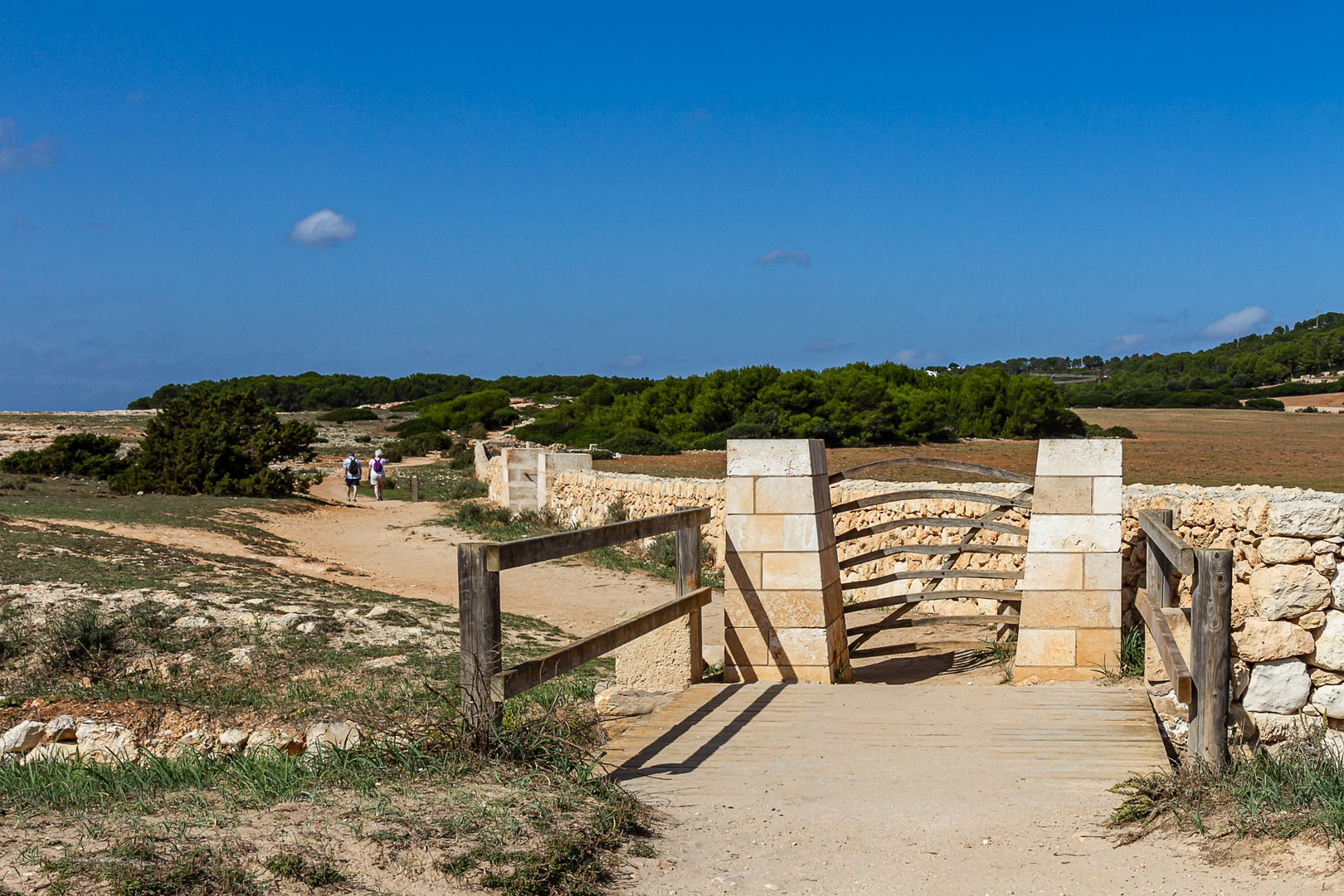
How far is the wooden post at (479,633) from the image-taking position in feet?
13.9

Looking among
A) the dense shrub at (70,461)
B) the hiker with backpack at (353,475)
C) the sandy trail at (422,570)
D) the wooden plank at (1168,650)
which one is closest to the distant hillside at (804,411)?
the dense shrub at (70,461)

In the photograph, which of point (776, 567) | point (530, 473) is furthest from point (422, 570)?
point (776, 567)

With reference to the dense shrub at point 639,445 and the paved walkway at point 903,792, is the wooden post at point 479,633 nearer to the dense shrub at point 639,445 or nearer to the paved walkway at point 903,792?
the paved walkway at point 903,792

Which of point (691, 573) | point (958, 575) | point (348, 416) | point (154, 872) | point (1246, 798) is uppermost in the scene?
point (348, 416)

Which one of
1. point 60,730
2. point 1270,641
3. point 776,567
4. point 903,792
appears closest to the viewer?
point 903,792

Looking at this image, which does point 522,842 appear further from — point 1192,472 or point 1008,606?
point 1192,472

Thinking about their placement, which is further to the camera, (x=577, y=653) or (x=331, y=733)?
(x=331, y=733)

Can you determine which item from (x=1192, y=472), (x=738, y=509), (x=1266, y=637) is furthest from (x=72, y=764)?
(x=1192, y=472)

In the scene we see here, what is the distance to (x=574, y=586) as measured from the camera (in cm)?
1350

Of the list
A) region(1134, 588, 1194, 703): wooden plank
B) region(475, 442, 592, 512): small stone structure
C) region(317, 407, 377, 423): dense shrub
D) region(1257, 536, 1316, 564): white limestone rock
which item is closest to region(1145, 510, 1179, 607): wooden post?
region(1134, 588, 1194, 703): wooden plank

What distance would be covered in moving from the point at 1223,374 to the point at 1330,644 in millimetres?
89112

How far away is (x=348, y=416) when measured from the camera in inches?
2559

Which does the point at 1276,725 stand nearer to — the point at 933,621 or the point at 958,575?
the point at 958,575

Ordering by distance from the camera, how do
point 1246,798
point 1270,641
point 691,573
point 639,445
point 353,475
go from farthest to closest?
1. point 639,445
2. point 353,475
3. point 691,573
4. point 1270,641
5. point 1246,798
